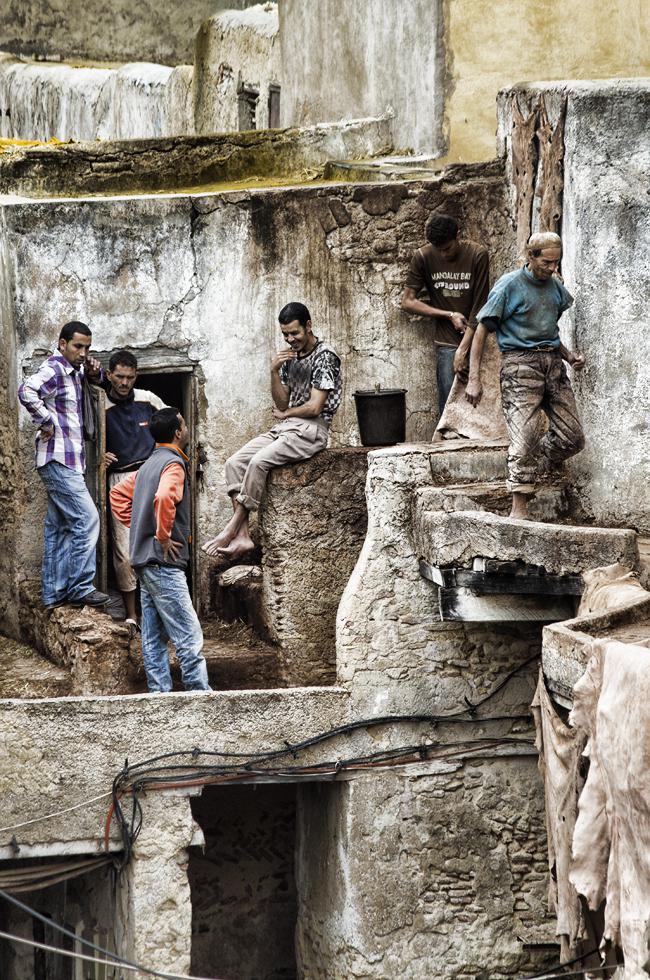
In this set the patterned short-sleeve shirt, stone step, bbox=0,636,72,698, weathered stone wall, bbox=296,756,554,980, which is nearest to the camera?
weathered stone wall, bbox=296,756,554,980

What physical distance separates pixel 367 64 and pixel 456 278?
10.8 ft

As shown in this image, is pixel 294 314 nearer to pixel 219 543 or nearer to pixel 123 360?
pixel 123 360

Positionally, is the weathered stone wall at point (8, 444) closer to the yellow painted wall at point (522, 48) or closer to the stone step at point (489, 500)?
the stone step at point (489, 500)

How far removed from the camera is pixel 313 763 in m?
11.7

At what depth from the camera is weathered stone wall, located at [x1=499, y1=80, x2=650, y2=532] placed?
37.9ft

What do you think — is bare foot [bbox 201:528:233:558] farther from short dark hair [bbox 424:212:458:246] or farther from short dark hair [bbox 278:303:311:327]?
short dark hair [bbox 424:212:458:246]

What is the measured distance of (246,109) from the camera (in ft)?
66.9

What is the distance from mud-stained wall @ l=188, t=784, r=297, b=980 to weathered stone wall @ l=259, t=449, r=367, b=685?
1.38 meters

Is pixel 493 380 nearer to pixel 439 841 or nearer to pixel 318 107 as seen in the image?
pixel 439 841

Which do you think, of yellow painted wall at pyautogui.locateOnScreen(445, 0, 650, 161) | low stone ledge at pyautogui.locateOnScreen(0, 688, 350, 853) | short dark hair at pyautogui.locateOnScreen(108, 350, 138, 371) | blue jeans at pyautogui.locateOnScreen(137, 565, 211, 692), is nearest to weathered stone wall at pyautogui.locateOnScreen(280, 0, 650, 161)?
yellow painted wall at pyautogui.locateOnScreen(445, 0, 650, 161)

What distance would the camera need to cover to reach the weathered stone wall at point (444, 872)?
38.6ft

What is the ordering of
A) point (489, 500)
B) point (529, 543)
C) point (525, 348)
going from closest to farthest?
point (529, 543)
point (525, 348)
point (489, 500)

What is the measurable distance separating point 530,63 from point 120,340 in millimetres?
3783

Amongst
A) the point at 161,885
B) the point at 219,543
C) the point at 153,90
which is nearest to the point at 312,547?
the point at 219,543
